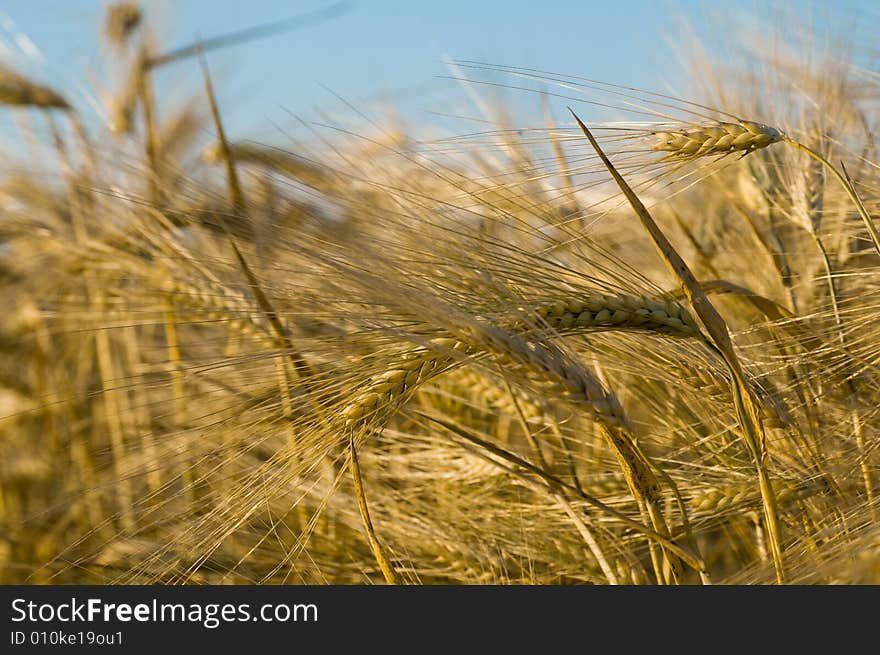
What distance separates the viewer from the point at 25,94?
1721 millimetres

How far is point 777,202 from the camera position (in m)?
1.16

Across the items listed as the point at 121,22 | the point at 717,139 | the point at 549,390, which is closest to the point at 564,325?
the point at 549,390

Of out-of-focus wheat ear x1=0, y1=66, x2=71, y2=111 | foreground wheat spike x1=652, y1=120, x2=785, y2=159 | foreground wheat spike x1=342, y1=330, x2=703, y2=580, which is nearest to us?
foreground wheat spike x1=342, y1=330, x2=703, y2=580

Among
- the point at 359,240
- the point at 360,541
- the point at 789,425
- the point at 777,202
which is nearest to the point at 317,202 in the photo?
the point at 359,240

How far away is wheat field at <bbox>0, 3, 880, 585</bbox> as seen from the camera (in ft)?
2.22

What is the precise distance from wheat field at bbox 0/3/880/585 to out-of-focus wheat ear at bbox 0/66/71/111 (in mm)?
73

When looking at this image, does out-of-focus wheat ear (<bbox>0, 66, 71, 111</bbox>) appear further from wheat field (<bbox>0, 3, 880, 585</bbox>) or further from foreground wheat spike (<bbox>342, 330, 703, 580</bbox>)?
foreground wheat spike (<bbox>342, 330, 703, 580</bbox>)

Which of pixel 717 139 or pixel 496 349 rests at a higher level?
pixel 717 139

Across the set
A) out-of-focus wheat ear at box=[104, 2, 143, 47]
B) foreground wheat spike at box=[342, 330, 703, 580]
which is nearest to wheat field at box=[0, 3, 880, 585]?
foreground wheat spike at box=[342, 330, 703, 580]

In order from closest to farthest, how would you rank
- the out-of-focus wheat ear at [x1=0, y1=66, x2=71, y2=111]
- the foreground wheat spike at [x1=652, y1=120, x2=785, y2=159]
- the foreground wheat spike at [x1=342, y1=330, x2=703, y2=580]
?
the foreground wheat spike at [x1=342, y1=330, x2=703, y2=580] < the foreground wheat spike at [x1=652, y1=120, x2=785, y2=159] < the out-of-focus wheat ear at [x1=0, y1=66, x2=71, y2=111]

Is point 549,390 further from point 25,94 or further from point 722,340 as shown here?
point 25,94

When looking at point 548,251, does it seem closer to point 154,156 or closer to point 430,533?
point 430,533

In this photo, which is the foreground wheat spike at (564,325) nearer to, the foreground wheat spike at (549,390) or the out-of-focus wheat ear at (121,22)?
the foreground wheat spike at (549,390)

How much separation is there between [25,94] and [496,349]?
146 cm
